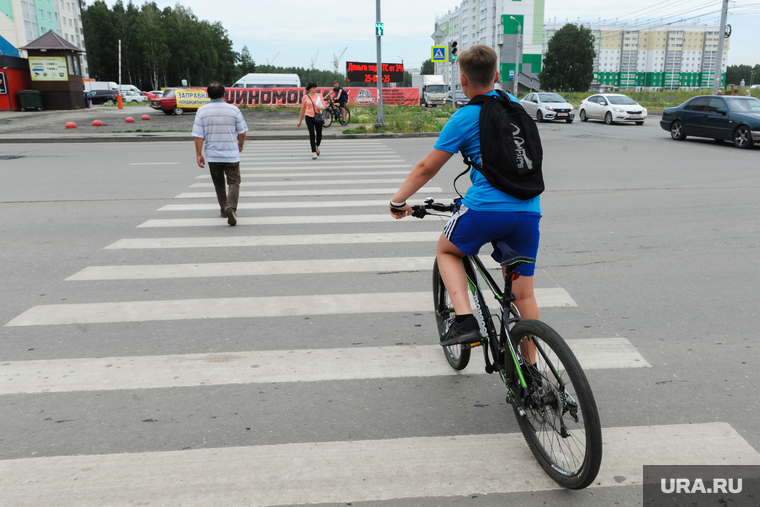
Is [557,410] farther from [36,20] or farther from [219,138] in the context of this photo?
[36,20]

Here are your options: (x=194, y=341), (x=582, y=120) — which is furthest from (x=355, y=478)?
(x=582, y=120)

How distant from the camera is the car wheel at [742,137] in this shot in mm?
16906

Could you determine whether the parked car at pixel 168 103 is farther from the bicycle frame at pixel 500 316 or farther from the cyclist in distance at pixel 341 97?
the bicycle frame at pixel 500 316

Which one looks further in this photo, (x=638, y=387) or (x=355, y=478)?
(x=638, y=387)

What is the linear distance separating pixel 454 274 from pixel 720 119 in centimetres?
1811

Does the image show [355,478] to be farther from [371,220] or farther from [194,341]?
[371,220]

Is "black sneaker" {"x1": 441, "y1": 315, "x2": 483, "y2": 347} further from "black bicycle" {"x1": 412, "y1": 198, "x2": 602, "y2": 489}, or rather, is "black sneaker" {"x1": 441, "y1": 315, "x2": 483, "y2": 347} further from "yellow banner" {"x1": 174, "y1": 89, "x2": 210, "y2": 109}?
"yellow banner" {"x1": 174, "y1": 89, "x2": 210, "y2": 109}

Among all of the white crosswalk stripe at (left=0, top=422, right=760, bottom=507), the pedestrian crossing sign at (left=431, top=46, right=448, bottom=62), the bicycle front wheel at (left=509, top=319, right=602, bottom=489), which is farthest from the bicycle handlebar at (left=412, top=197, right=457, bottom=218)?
the pedestrian crossing sign at (left=431, top=46, right=448, bottom=62)

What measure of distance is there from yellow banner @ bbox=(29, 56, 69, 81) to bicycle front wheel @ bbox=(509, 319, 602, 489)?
37.4 metres

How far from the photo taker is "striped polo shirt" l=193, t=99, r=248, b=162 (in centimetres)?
817

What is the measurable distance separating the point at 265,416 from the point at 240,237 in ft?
13.9

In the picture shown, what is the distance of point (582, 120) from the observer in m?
31.0

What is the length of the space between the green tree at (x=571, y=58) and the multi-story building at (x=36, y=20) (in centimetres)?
6821

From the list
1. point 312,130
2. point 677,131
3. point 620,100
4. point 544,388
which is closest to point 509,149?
point 544,388
